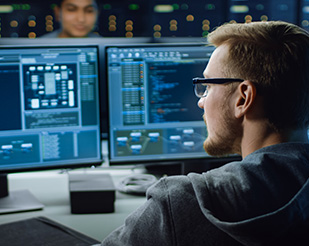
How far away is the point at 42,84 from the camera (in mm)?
1420

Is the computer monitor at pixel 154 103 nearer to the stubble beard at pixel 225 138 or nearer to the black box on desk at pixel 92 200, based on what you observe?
the black box on desk at pixel 92 200

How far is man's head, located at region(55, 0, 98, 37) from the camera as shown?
3.69 meters

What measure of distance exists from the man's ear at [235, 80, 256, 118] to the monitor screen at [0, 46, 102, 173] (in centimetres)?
66

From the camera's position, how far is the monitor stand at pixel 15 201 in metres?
1.40

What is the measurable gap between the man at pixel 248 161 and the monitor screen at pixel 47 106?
0.54 m

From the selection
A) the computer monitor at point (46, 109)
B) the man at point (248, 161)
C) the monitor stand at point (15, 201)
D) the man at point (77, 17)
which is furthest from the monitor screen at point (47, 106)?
the man at point (77, 17)

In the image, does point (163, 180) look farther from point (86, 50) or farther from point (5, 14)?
point (5, 14)

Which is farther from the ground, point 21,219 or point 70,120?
point 70,120

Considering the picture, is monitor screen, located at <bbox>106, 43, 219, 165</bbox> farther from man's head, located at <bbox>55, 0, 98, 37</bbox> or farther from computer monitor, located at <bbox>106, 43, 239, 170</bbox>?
man's head, located at <bbox>55, 0, 98, 37</bbox>

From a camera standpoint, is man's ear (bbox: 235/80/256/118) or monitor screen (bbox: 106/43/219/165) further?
monitor screen (bbox: 106/43/219/165)

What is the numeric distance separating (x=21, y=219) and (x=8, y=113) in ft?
1.09

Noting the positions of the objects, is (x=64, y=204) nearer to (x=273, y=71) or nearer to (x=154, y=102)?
(x=154, y=102)

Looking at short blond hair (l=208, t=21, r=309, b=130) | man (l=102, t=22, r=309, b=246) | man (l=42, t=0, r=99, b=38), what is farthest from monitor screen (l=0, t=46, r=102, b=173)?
man (l=42, t=0, r=99, b=38)

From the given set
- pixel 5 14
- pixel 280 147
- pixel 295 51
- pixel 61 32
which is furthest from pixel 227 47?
pixel 5 14
